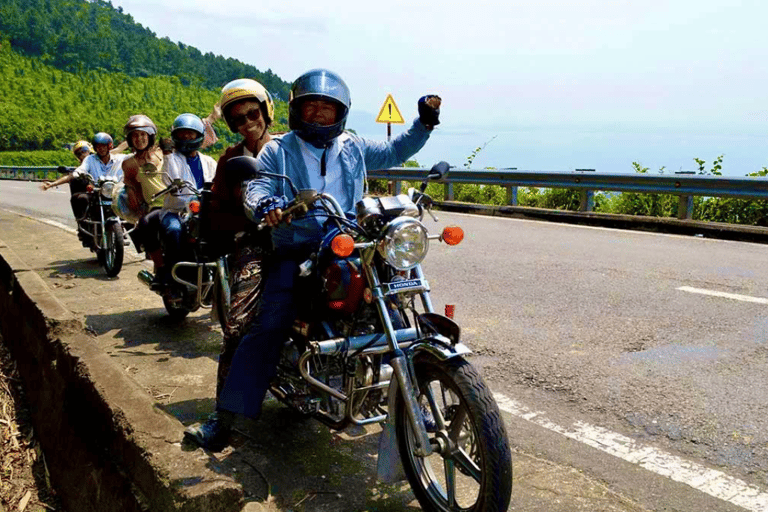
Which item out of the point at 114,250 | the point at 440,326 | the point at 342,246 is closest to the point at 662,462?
the point at 440,326

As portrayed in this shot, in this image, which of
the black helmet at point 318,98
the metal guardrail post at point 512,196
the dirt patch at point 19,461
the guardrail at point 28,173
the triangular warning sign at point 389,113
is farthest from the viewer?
the guardrail at point 28,173

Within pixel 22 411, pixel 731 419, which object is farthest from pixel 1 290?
pixel 731 419

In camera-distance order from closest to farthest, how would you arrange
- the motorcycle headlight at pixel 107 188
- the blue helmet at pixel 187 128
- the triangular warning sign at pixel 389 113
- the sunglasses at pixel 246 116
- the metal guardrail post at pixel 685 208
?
the sunglasses at pixel 246 116, the blue helmet at pixel 187 128, the motorcycle headlight at pixel 107 188, the metal guardrail post at pixel 685 208, the triangular warning sign at pixel 389 113

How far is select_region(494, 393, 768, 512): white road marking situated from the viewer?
329 cm

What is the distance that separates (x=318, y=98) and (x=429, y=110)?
56 centimetres

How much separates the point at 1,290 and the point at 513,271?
4896 millimetres

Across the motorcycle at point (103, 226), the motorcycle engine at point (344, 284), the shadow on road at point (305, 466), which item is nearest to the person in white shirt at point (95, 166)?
the motorcycle at point (103, 226)

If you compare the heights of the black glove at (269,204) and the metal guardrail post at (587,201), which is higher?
the black glove at (269,204)

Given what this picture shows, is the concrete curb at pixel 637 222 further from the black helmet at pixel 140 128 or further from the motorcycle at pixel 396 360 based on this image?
the motorcycle at pixel 396 360

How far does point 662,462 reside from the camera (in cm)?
362

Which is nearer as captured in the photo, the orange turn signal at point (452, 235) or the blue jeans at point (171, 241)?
the orange turn signal at point (452, 235)

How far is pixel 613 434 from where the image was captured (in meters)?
→ 3.96

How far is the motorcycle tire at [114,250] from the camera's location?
8.52m

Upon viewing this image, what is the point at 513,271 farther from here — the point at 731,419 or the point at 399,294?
the point at 399,294
